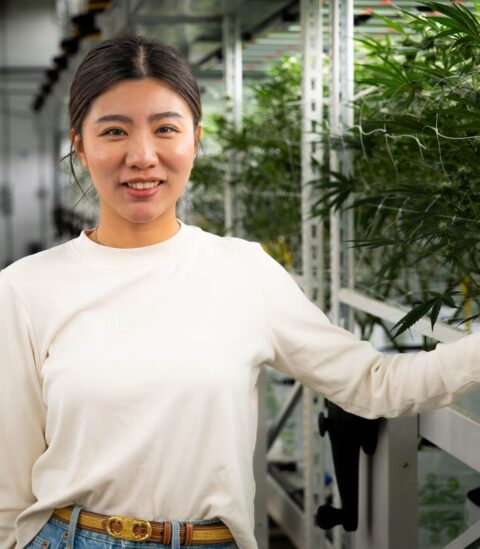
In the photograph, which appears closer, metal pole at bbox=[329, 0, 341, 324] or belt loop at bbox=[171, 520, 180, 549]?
belt loop at bbox=[171, 520, 180, 549]

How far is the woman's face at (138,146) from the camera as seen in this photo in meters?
1.38

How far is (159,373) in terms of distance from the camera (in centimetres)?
135

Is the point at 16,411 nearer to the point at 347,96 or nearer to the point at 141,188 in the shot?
the point at 141,188

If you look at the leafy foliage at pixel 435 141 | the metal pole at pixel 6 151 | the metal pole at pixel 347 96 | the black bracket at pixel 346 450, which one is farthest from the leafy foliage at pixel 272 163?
the metal pole at pixel 6 151

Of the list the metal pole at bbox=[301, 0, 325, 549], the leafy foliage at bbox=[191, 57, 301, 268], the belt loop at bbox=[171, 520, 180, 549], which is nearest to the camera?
the belt loop at bbox=[171, 520, 180, 549]

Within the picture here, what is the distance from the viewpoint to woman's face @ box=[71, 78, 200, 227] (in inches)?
54.2

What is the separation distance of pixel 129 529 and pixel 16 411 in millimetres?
255

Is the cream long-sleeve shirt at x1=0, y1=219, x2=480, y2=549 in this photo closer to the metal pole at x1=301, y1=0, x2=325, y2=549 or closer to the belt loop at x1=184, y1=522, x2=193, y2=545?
the belt loop at x1=184, y1=522, x2=193, y2=545

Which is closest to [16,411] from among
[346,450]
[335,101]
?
[346,450]

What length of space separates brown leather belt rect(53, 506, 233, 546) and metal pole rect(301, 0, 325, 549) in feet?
4.61

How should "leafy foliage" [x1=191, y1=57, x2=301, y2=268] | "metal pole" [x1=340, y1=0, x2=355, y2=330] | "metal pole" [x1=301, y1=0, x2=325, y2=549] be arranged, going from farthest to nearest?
"leafy foliage" [x1=191, y1=57, x2=301, y2=268] < "metal pole" [x1=301, y1=0, x2=325, y2=549] < "metal pole" [x1=340, y1=0, x2=355, y2=330]

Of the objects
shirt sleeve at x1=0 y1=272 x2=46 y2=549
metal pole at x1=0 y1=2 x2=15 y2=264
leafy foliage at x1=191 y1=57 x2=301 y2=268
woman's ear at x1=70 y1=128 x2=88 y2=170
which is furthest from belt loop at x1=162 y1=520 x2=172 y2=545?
metal pole at x1=0 y1=2 x2=15 y2=264

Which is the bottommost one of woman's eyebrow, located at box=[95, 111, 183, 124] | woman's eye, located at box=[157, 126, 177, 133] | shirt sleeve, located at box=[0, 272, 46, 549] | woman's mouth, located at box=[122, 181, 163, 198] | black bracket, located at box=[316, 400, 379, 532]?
black bracket, located at box=[316, 400, 379, 532]

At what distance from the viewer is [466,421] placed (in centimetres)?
165
